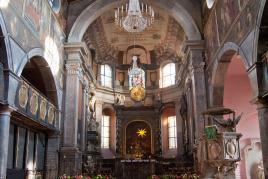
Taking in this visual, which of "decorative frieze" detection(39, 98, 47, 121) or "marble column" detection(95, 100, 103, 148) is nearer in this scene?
"decorative frieze" detection(39, 98, 47, 121)

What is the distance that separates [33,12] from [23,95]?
129 inches

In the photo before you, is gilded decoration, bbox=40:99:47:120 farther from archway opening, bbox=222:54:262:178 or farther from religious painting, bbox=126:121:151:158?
religious painting, bbox=126:121:151:158

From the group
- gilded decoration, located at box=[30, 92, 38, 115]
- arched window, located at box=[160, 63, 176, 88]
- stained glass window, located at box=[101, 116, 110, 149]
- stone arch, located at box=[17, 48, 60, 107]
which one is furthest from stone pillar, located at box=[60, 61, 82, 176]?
arched window, located at box=[160, 63, 176, 88]

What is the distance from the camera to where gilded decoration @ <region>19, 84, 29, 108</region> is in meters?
10.7

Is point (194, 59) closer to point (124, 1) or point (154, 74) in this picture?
point (124, 1)

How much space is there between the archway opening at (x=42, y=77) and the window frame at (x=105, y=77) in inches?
348

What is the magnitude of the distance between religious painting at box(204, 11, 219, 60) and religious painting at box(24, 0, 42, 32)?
6.99 m

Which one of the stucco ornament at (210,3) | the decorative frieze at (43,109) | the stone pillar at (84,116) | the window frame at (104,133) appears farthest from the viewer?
the window frame at (104,133)

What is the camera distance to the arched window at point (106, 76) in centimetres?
2391

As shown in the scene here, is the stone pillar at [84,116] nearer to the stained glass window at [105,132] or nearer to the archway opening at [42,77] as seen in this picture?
the archway opening at [42,77]

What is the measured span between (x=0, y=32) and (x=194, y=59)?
930cm

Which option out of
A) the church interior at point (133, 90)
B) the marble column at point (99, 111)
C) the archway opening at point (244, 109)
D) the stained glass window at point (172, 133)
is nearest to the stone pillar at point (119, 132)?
the church interior at point (133, 90)

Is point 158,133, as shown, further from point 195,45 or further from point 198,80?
point 195,45

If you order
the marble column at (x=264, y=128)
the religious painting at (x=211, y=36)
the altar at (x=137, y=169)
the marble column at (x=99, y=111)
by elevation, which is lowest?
the altar at (x=137, y=169)
